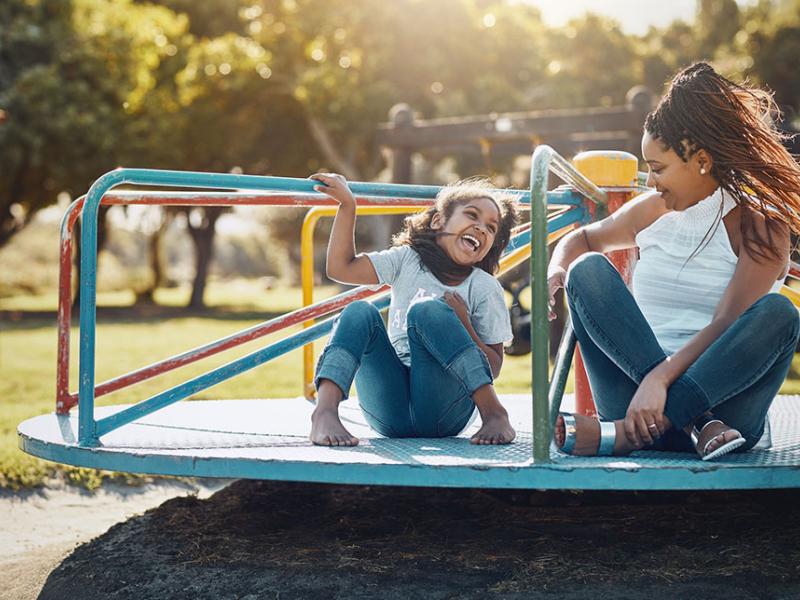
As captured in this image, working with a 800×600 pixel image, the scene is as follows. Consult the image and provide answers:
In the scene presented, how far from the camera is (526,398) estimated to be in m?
3.74

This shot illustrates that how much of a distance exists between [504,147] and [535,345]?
25.1 ft

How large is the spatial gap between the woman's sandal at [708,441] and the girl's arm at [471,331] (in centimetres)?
54

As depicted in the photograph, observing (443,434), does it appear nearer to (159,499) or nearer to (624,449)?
(624,449)

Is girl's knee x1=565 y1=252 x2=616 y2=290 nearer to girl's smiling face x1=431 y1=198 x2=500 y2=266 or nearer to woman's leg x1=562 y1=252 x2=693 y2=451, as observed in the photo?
woman's leg x1=562 y1=252 x2=693 y2=451

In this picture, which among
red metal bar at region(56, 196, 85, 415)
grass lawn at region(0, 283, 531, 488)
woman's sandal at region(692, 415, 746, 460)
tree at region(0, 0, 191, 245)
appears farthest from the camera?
tree at region(0, 0, 191, 245)

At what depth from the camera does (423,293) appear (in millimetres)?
2543

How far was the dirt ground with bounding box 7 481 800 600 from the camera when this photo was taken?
84.4 inches

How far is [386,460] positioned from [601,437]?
0.48 metres

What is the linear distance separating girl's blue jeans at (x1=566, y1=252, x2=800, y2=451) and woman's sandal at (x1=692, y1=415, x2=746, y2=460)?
36 millimetres

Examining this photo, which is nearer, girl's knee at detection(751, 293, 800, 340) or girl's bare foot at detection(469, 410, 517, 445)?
girl's knee at detection(751, 293, 800, 340)

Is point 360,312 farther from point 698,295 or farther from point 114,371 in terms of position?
point 114,371

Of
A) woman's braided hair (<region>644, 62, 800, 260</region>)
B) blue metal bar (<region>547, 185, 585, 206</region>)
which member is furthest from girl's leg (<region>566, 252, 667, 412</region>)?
blue metal bar (<region>547, 185, 585, 206</region>)

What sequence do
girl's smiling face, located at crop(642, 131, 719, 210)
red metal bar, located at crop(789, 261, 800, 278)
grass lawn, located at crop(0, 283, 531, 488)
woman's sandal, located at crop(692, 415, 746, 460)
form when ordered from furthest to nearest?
grass lawn, located at crop(0, 283, 531, 488) < red metal bar, located at crop(789, 261, 800, 278) < girl's smiling face, located at crop(642, 131, 719, 210) < woman's sandal, located at crop(692, 415, 746, 460)

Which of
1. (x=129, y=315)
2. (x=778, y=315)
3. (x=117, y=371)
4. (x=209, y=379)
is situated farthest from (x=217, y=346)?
(x=129, y=315)
